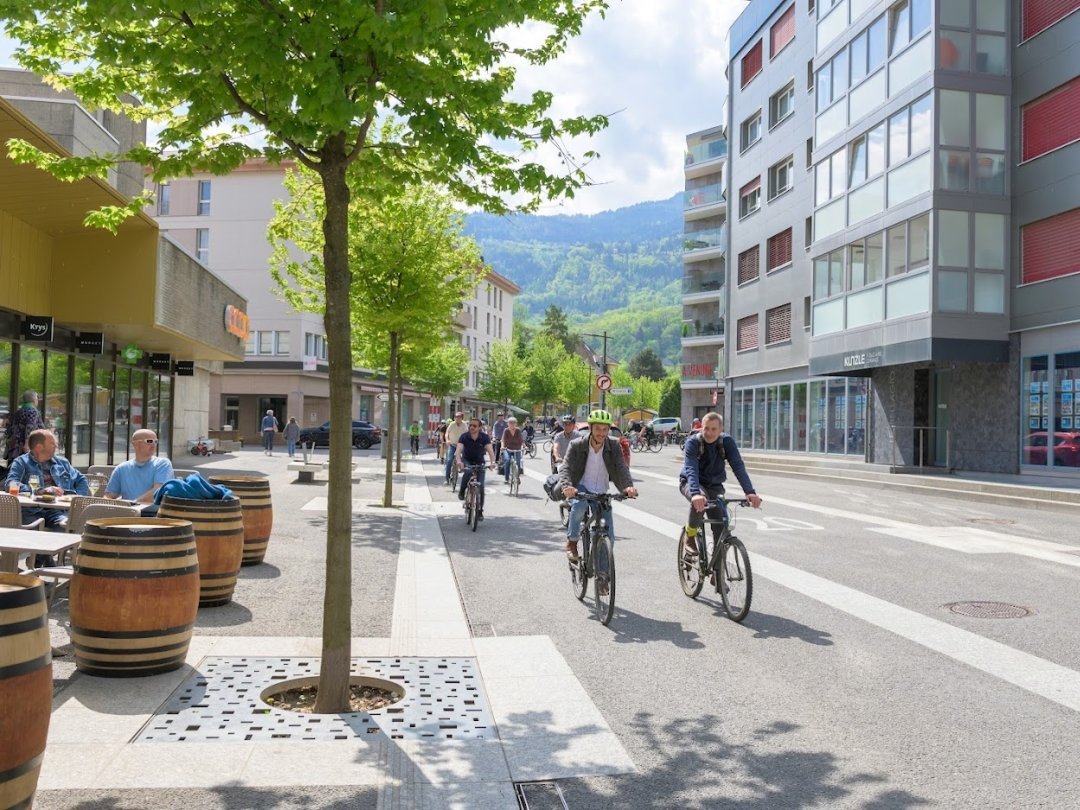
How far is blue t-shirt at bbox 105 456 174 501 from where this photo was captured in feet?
27.6

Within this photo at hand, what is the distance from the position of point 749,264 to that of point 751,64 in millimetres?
8479

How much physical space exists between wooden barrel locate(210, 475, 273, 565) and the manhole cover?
6.53 m

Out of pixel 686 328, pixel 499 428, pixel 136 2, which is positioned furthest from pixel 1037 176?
pixel 686 328

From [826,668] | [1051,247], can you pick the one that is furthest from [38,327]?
[1051,247]

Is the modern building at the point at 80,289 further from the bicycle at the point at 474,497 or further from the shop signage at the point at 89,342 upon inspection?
the bicycle at the point at 474,497

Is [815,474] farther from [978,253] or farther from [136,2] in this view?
[136,2]

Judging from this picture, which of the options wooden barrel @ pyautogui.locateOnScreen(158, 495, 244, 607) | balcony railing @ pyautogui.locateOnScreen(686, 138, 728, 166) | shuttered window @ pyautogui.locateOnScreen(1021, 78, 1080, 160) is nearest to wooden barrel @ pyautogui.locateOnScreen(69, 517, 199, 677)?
wooden barrel @ pyautogui.locateOnScreen(158, 495, 244, 607)

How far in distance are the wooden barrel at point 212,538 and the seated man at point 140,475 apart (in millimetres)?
1087

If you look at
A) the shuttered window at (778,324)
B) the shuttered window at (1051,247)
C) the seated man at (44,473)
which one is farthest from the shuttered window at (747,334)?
the seated man at (44,473)

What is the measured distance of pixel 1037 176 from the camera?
21.3 metres

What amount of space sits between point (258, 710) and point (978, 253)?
21.5 meters

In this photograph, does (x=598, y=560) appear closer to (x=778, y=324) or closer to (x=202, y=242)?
A: (x=778, y=324)

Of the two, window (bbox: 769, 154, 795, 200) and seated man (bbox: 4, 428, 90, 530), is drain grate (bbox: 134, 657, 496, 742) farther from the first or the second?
window (bbox: 769, 154, 795, 200)

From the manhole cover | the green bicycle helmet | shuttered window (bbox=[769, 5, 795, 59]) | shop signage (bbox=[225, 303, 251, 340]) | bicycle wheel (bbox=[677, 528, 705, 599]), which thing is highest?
shuttered window (bbox=[769, 5, 795, 59])
